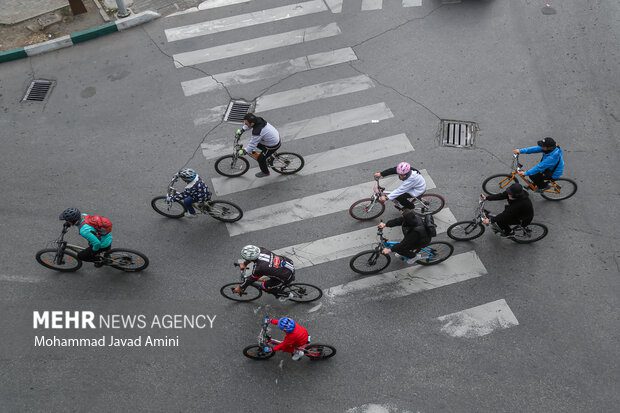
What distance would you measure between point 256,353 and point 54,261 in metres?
4.17

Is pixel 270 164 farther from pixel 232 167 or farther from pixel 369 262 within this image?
pixel 369 262

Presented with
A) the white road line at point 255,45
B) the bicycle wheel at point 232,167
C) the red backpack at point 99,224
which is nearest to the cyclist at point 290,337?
the red backpack at point 99,224

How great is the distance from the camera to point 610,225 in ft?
31.3

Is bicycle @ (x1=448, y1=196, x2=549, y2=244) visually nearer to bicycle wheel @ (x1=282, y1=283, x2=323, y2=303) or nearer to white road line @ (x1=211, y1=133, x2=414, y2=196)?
white road line @ (x1=211, y1=133, x2=414, y2=196)

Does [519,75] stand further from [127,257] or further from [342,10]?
[127,257]

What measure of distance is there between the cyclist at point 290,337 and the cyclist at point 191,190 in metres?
2.96

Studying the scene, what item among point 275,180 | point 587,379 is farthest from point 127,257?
point 587,379

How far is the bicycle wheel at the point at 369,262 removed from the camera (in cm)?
881

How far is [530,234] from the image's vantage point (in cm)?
921

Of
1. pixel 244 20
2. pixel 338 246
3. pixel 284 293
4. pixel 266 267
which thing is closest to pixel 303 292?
pixel 284 293

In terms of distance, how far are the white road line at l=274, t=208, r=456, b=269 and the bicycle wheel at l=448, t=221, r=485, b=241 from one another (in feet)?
1.05

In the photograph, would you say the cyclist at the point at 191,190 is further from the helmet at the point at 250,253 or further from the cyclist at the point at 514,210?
the cyclist at the point at 514,210

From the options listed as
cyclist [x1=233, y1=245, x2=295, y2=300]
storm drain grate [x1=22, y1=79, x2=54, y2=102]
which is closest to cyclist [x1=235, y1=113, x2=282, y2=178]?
cyclist [x1=233, y1=245, x2=295, y2=300]

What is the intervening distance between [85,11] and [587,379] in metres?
15.0
